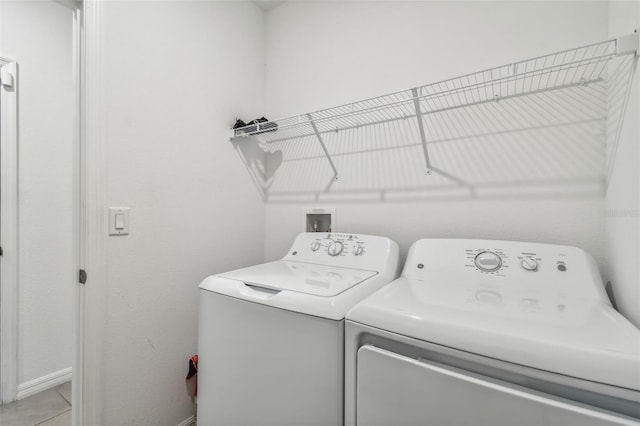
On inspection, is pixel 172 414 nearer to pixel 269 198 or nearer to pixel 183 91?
pixel 269 198

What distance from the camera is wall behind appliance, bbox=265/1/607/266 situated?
112cm

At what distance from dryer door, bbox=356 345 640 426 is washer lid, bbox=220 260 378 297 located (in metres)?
0.27

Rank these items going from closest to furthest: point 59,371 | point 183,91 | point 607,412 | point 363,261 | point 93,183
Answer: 1. point 607,412
2. point 93,183
3. point 363,261
4. point 183,91
5. point 59,371

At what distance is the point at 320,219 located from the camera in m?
1.80

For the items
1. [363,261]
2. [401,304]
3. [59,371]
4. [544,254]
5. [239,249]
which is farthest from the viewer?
[59,371]

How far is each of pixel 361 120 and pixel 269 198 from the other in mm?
851

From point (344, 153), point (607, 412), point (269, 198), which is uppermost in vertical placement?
point (344, 153)

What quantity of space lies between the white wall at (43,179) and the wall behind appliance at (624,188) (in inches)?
117

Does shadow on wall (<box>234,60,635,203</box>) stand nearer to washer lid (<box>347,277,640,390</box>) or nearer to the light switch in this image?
washer lid (<box>347,277,640,390</box>)

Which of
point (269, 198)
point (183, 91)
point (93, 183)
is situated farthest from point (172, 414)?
point (183, 91)

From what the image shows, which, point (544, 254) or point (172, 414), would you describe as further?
point (172, 414)

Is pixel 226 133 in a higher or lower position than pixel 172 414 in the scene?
higher

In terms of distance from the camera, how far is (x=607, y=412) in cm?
51

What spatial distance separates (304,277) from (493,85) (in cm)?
122
